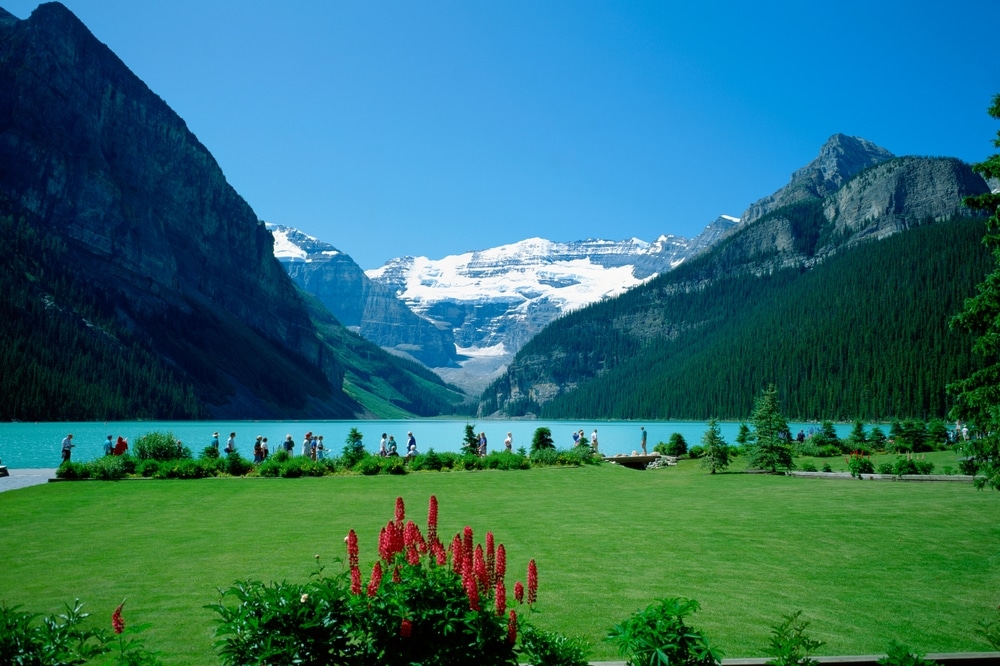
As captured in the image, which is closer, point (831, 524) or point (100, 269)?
point (831, 524)

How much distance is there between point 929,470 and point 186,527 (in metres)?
30.5

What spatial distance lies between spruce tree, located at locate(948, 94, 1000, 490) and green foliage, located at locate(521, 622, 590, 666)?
41.3 ft

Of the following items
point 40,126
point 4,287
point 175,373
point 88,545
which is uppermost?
point 40,126

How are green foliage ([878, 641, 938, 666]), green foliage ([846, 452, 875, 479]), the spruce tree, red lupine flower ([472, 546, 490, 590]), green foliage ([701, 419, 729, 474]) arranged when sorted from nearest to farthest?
green foliage ([878, 641, 938, 666]), red lupine flower ([472, 546, 490, 590]), the spruce tree, green foliage ([846, 452, 875, 479]), green foliage ([701, 419, 729, 474])

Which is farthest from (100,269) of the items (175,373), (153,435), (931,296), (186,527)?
(931,296)

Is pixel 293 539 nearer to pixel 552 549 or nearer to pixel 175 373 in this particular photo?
pixel 552 549

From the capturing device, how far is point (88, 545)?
15.2 metres

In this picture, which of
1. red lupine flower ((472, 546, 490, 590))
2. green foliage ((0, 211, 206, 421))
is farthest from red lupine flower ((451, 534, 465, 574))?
green foliage ((0, 211, 206, 421))

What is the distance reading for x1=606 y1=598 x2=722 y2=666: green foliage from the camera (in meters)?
5.89

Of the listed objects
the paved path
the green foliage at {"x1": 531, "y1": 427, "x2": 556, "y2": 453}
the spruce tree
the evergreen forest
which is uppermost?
the evergreen forest

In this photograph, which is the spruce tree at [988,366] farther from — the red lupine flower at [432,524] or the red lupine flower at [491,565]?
the red lupine flower at [432,524]

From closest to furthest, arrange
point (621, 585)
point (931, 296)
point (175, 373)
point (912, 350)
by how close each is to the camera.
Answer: point (621, 585)
point (912, 350)
point (931, 296)
point (175, 373)

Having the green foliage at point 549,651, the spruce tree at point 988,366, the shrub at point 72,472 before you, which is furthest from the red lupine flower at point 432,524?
the shrub at point 72,472

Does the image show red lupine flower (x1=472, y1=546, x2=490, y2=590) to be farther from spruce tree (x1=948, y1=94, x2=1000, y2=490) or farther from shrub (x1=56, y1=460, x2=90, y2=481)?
shrub (x1=56, y1=460, x2=90, y2=481)
